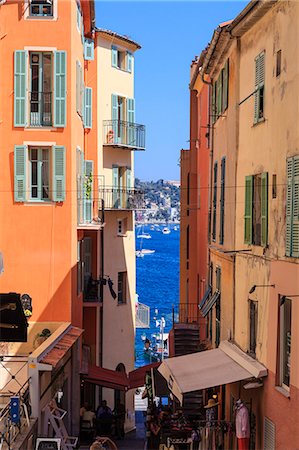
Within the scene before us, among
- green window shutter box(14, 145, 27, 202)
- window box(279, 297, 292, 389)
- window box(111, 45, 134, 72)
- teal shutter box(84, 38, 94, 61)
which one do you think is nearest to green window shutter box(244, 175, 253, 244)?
window box(279, 297, 292, 389)

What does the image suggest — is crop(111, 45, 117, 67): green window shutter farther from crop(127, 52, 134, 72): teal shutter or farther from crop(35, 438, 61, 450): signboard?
crop(35, 438, 61, 450): signboard

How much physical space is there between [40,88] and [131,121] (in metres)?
12.9

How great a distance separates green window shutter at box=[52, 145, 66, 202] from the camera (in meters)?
26.5

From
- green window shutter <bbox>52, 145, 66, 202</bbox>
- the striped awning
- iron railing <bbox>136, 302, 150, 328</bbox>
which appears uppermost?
green window shutter <bbox>52, 145, 66, 202</bbox>

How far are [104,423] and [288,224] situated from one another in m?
16.7

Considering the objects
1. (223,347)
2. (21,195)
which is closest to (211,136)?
(21,195)

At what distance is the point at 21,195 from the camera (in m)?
26.5

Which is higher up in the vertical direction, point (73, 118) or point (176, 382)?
point (73, 118)

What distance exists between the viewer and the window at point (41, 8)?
26.6 meters

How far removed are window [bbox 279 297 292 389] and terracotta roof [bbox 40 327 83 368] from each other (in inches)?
225

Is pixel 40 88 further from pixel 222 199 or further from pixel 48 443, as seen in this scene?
pixel 48 443

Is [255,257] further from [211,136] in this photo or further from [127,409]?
[127,409]

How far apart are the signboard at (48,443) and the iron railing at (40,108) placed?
1058 centimetres

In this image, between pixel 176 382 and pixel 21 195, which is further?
pixel 21 195
